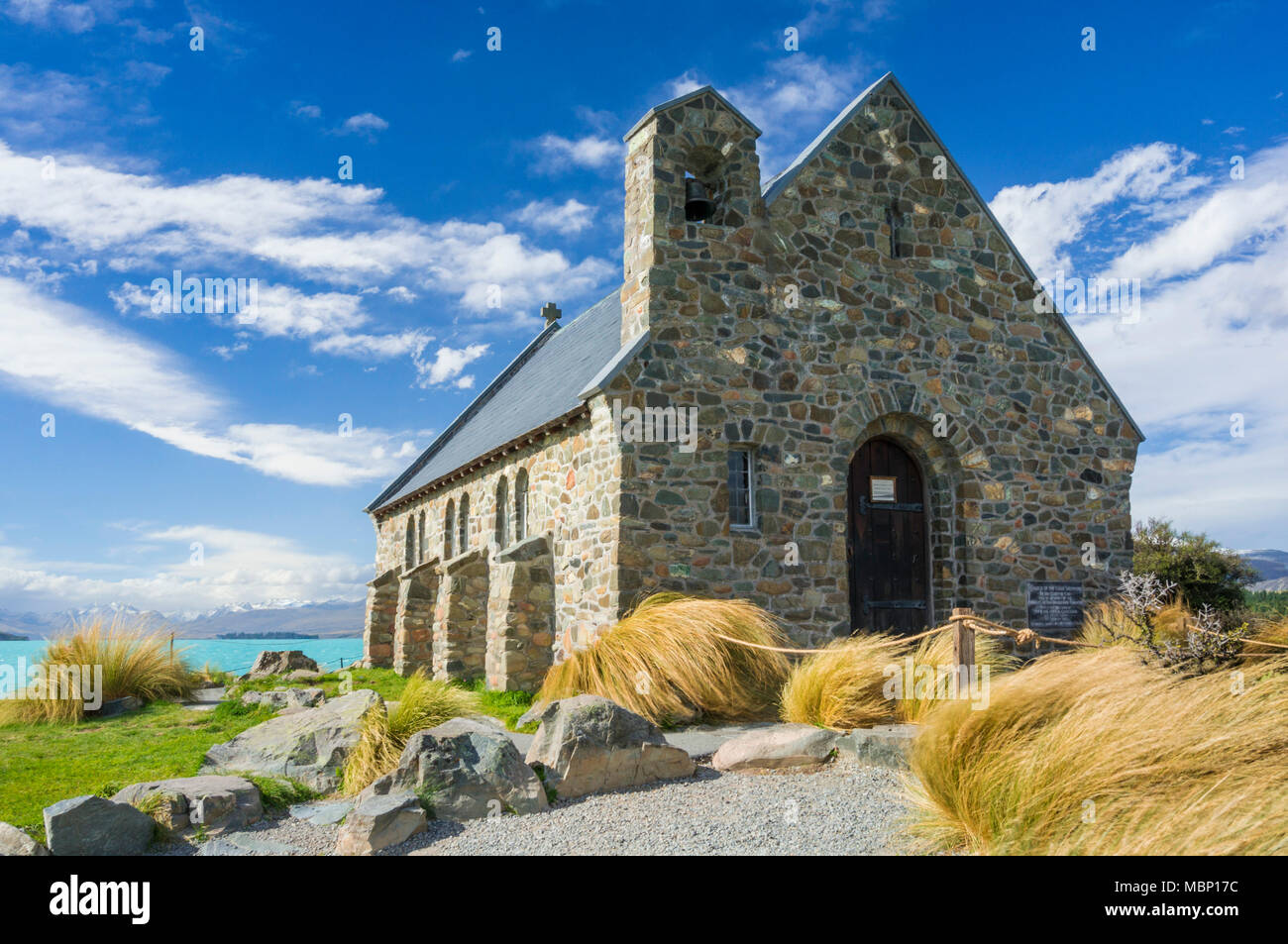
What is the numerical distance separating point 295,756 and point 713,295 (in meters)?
8.19

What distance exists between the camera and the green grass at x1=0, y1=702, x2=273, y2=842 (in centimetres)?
848

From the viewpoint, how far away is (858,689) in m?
9.24

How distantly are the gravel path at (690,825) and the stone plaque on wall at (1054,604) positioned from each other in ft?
28.0

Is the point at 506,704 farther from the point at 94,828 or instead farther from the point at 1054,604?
the point at 1054,604

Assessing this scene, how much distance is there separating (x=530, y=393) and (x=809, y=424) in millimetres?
8879

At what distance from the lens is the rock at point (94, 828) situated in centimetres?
635

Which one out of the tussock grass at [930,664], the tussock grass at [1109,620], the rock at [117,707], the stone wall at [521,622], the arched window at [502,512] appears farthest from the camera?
the arched window at [502,512]

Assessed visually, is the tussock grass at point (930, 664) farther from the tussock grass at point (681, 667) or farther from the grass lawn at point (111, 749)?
the grass lawn at point (111, 749)

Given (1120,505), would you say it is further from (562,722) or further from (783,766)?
(562,722)

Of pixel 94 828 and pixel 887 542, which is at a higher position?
pixel 887 542

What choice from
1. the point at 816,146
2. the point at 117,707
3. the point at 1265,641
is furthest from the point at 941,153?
the point at 117,707

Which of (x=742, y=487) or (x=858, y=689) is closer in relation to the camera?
(x=858, y=689)

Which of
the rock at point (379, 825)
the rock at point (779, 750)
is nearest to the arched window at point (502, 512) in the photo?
the rock at point (779, 750)

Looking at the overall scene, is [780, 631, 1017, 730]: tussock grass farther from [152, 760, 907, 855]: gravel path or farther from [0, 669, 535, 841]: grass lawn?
[0, 669, 535, 841]: grass lawn
